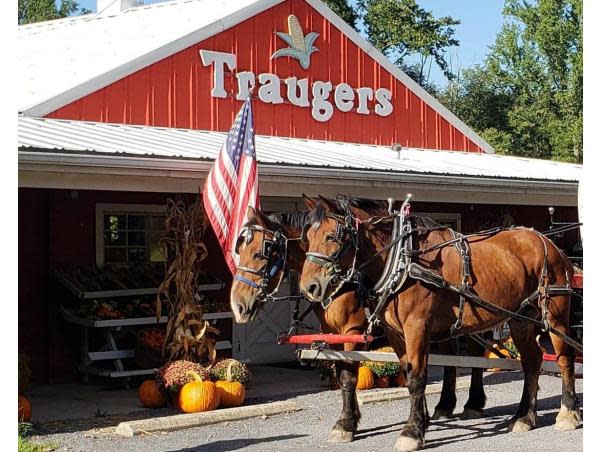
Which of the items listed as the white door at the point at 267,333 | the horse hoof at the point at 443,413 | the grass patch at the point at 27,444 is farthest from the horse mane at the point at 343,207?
the white door at the point at 267,333

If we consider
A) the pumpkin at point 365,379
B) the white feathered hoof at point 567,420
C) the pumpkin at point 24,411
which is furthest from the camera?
the pumpkin at point 365,379

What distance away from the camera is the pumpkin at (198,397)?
10219 millimetres

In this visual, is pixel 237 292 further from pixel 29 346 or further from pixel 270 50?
pixel 270 50

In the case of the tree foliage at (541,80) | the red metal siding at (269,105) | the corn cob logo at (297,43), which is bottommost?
the red metal siding at (269,105)

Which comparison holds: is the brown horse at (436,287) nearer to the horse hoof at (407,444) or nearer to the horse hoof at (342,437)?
the horse hoof at (407,444)

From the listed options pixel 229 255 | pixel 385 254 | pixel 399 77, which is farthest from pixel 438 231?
pixel 399 77

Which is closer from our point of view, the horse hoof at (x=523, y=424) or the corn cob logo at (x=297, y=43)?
the horse hoof at (x=523, y=424)

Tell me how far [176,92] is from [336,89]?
3273 mm

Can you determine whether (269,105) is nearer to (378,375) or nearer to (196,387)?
(378,375)

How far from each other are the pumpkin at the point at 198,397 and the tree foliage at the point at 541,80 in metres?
30.6

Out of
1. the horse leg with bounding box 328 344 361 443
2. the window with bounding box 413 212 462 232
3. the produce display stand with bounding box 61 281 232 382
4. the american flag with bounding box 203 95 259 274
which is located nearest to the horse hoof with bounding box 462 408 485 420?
the horse leg with bounding box 328 344 361 443

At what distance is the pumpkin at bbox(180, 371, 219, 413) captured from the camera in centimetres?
1022

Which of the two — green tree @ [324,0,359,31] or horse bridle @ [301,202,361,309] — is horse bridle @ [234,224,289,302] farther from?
green tree @ [324,0,359,31]

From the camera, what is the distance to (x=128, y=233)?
533 inches
